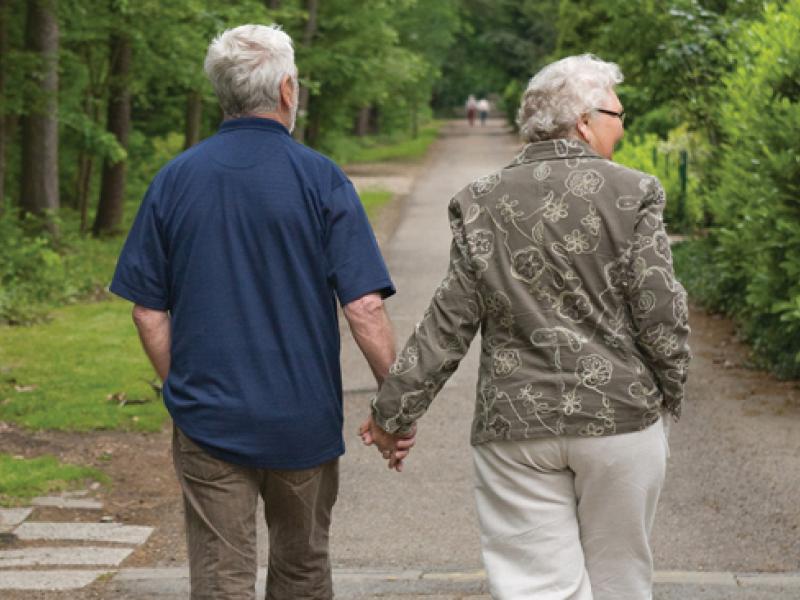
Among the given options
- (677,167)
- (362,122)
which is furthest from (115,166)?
(362,122)

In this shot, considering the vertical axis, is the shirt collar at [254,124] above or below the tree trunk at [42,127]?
above

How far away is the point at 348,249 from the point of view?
399cm

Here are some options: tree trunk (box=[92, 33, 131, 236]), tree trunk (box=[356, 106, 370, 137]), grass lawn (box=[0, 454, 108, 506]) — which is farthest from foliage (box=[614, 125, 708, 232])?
tree trunk (box=[356, 106, 370, 137])

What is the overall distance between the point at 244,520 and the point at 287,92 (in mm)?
1132

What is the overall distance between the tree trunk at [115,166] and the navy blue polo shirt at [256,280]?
17391mm

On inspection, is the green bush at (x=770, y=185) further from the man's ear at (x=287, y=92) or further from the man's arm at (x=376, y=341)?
the man's ear at (x=287, y=92)

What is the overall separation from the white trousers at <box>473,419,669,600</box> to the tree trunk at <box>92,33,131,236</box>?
1772cm

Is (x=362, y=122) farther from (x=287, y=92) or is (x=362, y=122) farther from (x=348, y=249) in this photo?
(x=348, y=249)

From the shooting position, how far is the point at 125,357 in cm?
1191

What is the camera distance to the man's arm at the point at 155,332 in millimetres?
4094

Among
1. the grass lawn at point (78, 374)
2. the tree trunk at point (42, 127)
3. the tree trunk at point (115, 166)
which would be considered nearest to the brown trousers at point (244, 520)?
the grass lawn at point (78, 374)

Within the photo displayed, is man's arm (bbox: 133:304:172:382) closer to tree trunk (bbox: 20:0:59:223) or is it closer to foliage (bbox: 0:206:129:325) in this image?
foliage (bbox: 0:206:129:325)

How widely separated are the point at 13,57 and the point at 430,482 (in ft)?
33.5

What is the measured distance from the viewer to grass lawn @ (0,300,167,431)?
9359 mm
